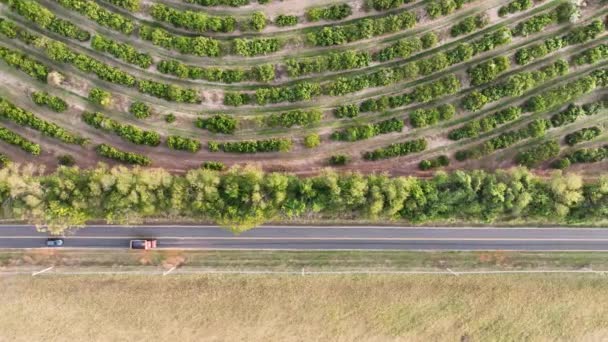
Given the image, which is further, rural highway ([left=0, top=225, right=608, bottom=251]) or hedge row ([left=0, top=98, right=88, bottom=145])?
rural highway ([left=0, top=225, right=608, bottom=251])

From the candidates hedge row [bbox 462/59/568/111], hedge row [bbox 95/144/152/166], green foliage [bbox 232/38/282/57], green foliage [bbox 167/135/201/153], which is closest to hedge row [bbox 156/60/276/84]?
green foliage [bbox 232/38/282/57]

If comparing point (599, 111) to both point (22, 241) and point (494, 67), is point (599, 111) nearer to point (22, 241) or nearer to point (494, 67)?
point (494, 67)

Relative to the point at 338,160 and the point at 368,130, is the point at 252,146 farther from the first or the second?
the point at 368,130

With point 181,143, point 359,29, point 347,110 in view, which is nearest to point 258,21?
point 359,29

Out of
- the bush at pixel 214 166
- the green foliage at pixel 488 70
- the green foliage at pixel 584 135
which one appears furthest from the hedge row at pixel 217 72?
the green foliage at pixel 584 135

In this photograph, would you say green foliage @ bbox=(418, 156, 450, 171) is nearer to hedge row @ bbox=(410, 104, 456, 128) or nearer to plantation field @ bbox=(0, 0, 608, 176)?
plantation field @ bbox=(0, 0, 608, 176)

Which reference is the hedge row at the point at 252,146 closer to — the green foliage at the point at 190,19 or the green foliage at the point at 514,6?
the green foliage at the point at 190,19
